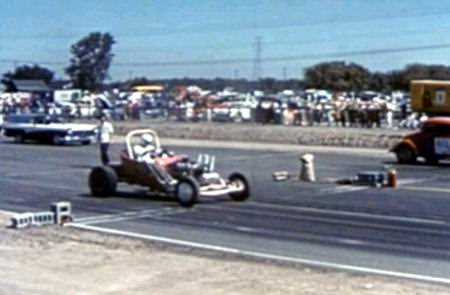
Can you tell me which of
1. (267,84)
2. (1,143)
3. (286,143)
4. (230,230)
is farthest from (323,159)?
(267,84)

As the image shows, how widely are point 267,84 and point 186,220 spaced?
16299 centimetres

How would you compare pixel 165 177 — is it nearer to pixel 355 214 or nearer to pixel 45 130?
pixel 355 214

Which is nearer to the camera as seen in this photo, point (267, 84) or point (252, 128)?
point (252, 128)

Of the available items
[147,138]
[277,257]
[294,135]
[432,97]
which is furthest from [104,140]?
[432,97]

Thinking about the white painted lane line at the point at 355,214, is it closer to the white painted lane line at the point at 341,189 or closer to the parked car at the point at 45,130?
the white painted lane line at the point at 341,189

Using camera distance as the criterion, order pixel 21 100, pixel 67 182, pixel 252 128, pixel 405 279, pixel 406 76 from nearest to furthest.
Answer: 1. pixel 405 279
2. pixel 67 182
3. pixel 252 128
4. pixel 21 100
5. pixel 406 76

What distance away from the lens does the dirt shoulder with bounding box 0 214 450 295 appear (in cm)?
1327

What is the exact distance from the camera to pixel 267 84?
602ft

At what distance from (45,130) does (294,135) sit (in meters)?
12.8

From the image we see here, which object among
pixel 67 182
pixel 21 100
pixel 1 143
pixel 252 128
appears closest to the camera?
pixel 67 182

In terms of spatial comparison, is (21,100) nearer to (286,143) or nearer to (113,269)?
(286,143)

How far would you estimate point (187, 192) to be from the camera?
23219mm

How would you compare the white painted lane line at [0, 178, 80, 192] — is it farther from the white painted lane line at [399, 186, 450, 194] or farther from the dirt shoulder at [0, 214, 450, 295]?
the dirt shoulder at [0, 214, 450, 295]

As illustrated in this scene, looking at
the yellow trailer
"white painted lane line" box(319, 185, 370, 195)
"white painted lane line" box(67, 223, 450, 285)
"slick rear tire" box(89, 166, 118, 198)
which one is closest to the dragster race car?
"slick rear tire" box(89, 166, 118, 198)
